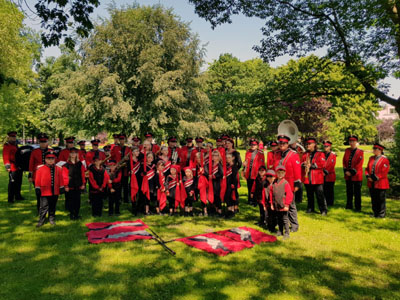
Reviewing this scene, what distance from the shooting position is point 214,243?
642 centimetres

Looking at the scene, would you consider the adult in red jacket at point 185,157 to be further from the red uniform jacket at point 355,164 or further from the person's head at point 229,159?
the red uniform jacket at point 355,164

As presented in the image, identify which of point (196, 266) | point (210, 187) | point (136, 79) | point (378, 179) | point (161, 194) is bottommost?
point (196, 266)

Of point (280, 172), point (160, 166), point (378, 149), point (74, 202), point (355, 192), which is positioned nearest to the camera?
point (280, 172)

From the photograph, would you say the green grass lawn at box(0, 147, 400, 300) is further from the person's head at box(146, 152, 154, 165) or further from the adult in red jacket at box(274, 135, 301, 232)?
the person's head at box(146, 152, 154, 165)

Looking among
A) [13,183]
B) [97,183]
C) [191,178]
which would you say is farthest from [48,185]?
[13,183]

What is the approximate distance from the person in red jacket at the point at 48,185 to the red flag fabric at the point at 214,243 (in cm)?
380

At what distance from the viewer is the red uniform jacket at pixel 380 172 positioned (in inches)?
331

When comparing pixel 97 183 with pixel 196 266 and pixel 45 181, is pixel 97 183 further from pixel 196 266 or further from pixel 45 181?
pixel 196 266

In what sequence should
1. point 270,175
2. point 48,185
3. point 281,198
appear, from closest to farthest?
point 281,198 → point 270,175 → point 48,185

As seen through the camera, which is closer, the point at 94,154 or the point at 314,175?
the point at 314,175

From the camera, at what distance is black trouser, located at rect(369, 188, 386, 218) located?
8.55 meters

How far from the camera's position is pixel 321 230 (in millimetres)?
7582

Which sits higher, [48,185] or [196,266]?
[48,185]

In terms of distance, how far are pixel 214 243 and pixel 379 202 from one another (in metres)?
5.60
